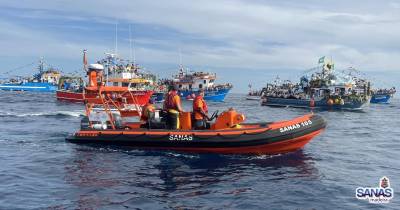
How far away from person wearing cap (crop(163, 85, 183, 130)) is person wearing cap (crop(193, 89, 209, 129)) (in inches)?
23.6

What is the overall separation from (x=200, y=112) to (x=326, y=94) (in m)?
43.4

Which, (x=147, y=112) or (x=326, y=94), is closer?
(x=147, y=112)

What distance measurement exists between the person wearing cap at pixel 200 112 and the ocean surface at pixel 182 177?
4.22 feet

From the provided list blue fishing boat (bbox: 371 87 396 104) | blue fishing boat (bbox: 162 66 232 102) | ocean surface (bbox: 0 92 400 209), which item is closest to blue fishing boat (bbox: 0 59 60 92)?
blue fishing boat (bbox: 162 66 232 102)

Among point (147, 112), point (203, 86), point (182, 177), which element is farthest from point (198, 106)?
point (203, 86)

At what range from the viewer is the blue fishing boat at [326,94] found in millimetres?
53938

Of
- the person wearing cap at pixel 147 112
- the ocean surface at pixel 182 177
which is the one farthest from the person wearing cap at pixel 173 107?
the ocean surface at pixel 182 177

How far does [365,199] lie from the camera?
11.4 meters

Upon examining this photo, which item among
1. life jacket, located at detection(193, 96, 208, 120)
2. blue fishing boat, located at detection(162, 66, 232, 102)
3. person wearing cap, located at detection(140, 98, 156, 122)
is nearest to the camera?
life jacket, located at detection(193, 96, 208, 120)

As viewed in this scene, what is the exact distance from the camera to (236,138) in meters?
16.2

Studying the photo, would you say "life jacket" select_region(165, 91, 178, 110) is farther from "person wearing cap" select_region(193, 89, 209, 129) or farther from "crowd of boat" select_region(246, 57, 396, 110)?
"crowd of boat" select_region(246, 57, 396, 110)

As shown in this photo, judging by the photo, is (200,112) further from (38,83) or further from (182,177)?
(38,83)

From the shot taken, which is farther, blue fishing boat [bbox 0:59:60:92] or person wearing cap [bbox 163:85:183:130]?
blue fishing boat [bbox 0:59:60:92]

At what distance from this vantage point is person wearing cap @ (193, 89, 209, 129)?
17.0m
